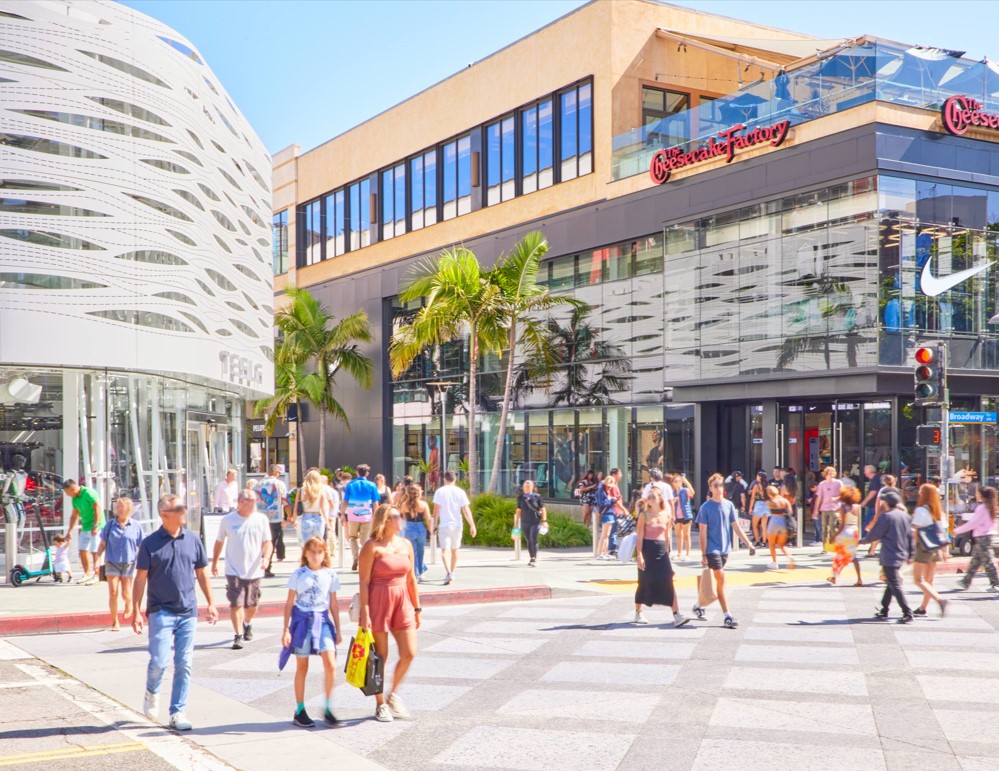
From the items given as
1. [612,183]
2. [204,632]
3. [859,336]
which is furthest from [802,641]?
[612,183]

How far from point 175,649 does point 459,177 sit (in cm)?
3224

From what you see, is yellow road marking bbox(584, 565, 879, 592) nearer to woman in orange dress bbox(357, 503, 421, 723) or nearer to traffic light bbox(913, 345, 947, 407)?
traffic light bbox(913, 345, 947, 407)

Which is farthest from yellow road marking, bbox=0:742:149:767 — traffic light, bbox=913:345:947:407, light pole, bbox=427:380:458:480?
light pole, bbox=427:380:458:480

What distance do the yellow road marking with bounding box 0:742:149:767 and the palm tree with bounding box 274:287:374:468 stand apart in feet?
117

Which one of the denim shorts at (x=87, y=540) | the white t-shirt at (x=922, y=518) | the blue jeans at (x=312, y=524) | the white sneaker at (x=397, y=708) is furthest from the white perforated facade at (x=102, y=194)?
the white t-shirt at (x=922, y=518)

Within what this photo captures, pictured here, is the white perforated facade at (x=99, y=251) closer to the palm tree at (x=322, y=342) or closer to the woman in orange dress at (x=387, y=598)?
the woman in orange dress at (x=387, y=598)

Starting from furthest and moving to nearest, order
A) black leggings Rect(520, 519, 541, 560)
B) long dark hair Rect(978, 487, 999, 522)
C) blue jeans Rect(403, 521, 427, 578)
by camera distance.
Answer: black leggings Rect(520, 519, 541, 560), blue jeans Rect(403, 521, 427, 578), long dark hair Rect(978, 487, 999, 522)

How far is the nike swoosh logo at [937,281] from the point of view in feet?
79.6

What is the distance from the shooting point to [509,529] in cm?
2561

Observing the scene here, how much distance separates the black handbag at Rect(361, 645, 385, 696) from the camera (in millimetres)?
8312

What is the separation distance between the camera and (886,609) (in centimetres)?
1425

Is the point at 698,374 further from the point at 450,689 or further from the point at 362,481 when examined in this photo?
the point at 450,689

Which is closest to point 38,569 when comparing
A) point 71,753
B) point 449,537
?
point 449,537

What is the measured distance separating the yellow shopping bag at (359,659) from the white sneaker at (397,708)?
0.53 meters
